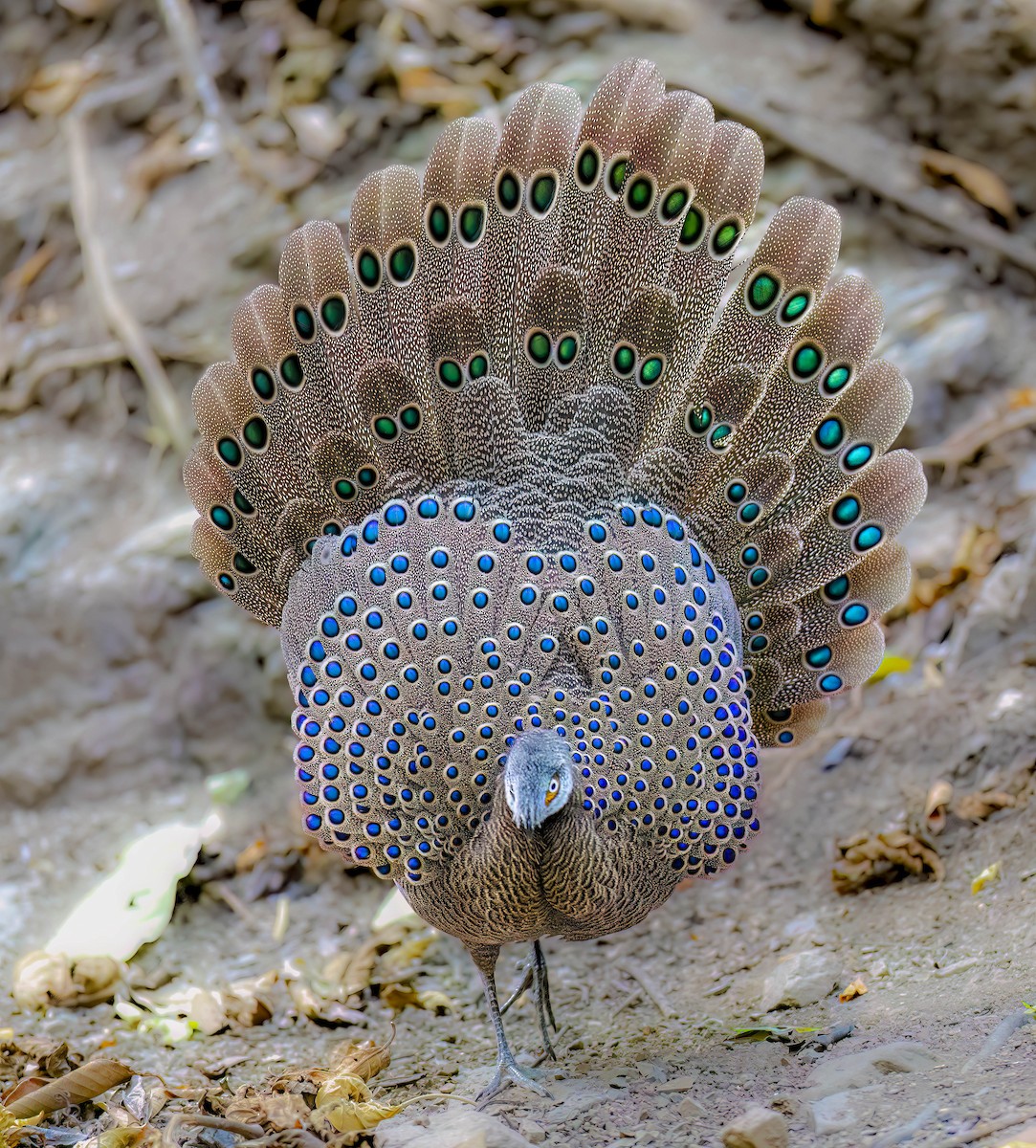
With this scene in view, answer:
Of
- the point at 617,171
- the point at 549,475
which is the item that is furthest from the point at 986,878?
the point at 617,171

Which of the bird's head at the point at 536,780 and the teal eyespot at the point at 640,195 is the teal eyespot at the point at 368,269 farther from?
the bird's head at the point at 536,780

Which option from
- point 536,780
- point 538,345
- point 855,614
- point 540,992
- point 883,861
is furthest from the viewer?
point 883,861

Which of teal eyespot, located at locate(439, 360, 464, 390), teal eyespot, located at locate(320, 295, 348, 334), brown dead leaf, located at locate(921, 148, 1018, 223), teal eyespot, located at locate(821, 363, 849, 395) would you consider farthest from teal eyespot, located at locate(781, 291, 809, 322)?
brown dead leaf, located at locate(921, 148, 1018, 223)

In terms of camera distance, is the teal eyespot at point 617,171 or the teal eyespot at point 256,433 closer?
the teal eyespot at point 617,171

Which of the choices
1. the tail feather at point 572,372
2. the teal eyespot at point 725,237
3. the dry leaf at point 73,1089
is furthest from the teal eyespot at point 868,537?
the dry leaf at point 73,1089

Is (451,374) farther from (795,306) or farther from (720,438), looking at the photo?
(795,306)

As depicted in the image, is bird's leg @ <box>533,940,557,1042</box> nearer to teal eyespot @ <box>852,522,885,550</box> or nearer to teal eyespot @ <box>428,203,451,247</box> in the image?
teal eyespot @ <box>852,522,885,550</box>

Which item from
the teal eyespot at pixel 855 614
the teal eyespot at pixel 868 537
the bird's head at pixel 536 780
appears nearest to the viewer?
the bird's head at pixel 536 780
